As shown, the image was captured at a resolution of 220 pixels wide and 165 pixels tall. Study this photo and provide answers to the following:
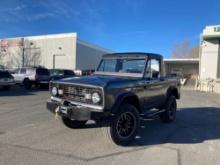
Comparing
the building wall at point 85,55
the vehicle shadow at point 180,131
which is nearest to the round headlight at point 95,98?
the vehicle shadow at point 180,131

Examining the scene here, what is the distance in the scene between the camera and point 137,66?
699 centimetres

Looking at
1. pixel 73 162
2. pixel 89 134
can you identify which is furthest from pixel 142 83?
pixel 73 162

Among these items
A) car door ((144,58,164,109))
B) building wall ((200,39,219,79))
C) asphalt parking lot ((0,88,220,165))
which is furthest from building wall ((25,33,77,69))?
car door ((144,58,164,109))

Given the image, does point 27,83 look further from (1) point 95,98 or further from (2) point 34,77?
(1) point 95,98

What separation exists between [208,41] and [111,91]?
23.8 metres

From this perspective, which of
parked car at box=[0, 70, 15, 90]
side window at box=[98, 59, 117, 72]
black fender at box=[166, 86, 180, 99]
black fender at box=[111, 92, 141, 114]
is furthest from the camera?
parked car at box=[0, 70, 15, 90]

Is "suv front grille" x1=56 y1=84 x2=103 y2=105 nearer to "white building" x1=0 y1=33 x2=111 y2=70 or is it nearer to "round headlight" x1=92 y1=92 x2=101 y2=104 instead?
"round headlight" x1=92 y1=92 x2=101 y2=104

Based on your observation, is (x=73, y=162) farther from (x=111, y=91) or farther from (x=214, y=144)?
(x=214, y=144)

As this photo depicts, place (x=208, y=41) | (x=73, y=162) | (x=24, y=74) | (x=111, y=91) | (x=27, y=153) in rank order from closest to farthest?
1. (x=73, y=162)
2. (x=27, y=153)
3. (x=111, y=91)
4. (x=24, y=74)
5. (x=208, y=41)

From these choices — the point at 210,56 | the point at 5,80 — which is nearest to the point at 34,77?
the point at 5,80

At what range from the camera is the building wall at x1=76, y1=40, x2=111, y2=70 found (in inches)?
1447

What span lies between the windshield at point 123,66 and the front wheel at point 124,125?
A: 1229 mm

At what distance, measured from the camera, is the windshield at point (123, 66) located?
6907 millimetres

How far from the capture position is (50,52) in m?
38.1
